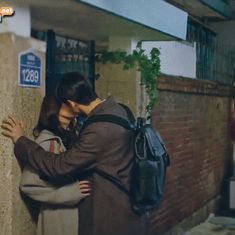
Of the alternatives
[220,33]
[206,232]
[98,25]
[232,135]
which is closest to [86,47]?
[98,25]

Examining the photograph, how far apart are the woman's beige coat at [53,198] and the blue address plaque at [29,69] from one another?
0.40 metres

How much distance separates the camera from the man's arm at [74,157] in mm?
3361

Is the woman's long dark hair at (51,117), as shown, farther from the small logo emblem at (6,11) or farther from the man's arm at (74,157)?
the small logo emblem at (6,11)

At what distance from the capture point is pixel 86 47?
210 inches

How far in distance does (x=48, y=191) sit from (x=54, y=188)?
4 cm

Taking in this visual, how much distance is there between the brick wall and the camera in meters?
6.53

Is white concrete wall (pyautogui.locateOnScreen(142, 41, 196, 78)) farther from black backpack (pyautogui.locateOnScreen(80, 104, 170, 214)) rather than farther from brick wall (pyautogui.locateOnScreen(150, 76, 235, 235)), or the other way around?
black backpack (pyautogui.locateOnScreen(80, 104, 170, 214))

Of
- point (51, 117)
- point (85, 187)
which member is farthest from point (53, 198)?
point (51, 117)

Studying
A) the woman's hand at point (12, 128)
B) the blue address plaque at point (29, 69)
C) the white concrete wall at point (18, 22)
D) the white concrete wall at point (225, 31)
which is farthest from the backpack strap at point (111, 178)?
the white concrete wall at point (225, 31)

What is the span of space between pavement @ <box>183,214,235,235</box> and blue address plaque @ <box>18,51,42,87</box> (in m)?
4.36

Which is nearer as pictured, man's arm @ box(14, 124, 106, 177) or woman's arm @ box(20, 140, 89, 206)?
man's arm @ box(14, 124, 106, 177)

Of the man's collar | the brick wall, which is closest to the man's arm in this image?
the man's collar

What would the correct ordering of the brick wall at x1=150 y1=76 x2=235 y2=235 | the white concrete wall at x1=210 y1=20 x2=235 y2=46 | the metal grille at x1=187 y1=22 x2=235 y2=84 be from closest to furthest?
the brick wall at x1=150 y1=76 x2=235 y2=235
the metal grille at x1=187 y1=22 x2=235 y2=84
the white concrete wall at x1=210 y1=20 x2=235 y2=46

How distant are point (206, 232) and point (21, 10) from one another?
5.08 meters
